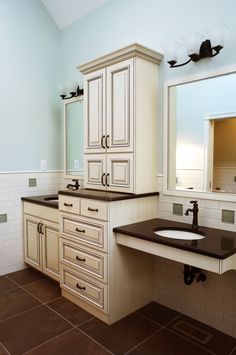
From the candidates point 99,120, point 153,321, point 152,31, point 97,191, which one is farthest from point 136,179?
point 152,31

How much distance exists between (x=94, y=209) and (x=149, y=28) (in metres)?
1.70

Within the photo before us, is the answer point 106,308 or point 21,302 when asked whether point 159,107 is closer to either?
point 106,308

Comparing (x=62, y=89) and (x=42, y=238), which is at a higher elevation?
Answer: (x=62, y=89)

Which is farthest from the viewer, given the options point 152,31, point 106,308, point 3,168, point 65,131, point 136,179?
point 65,131

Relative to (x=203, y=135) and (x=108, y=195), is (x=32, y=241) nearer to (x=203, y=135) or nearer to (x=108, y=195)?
(x=108, y=195)

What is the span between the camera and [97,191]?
2.52 m

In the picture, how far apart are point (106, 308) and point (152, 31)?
2.40 metres

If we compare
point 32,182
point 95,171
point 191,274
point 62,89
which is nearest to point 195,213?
point 191,274

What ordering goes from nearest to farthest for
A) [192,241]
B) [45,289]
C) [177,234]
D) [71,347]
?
[192,241], [71,347], [177,234], [45,289]

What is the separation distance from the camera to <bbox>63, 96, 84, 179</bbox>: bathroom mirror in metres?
3.27

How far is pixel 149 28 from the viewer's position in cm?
247

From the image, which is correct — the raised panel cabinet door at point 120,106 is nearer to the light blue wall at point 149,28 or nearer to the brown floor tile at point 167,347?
the light blue wall at point 149,28

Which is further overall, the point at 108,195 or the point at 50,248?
the point at 50,248

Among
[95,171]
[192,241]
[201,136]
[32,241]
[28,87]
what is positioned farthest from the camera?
[28,87]
